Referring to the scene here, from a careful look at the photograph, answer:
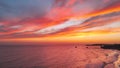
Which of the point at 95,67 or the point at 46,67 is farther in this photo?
the point at 46,67

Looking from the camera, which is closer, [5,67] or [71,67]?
[71,67]

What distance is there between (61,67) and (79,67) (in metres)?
4.98

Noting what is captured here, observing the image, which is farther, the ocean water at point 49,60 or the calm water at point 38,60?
the calm water at point 38,60

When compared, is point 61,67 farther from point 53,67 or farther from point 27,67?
point 27,67

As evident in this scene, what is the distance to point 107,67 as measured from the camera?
38375 mm

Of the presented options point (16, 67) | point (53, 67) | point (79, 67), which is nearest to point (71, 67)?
point (79, 67)

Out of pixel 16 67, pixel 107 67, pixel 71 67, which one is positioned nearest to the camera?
pixel 107 67

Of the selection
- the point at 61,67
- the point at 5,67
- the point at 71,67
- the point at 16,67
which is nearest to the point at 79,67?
the point at 71,67

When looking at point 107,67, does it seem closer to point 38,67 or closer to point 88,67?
point 88,67

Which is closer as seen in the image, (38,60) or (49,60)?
(49,60)

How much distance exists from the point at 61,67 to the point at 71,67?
2.76 m

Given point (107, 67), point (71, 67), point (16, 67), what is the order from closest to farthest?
point (107, 67), point (71, 67), point (16, 67)

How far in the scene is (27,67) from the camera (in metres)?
43.7

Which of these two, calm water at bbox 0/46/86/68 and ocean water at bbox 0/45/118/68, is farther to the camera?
calm water at bbox 0/46/86/68
